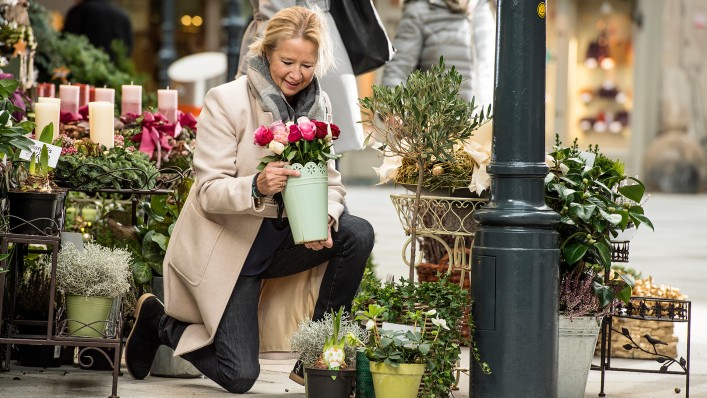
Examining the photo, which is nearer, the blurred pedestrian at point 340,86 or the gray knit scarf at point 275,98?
the gray knit scarf at point 275,98

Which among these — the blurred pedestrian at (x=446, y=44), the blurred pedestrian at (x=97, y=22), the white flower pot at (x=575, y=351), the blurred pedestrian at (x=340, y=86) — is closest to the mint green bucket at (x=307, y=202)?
the white flower pot at (x=575, y=351)

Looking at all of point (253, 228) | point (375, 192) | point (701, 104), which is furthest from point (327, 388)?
point (701, 104)

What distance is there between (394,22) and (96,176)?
59.4ft

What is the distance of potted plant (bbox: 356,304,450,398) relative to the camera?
14.6 feet

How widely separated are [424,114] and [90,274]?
1.50 metres

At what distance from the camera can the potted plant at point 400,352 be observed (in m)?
4.45

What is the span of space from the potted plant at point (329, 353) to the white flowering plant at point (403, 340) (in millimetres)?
89

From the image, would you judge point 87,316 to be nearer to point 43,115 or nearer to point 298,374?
point 298,374

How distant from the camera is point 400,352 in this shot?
4492 mm

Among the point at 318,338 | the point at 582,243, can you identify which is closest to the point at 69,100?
the point at 318,338

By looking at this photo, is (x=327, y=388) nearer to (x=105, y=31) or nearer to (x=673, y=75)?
(x=105, y=31)

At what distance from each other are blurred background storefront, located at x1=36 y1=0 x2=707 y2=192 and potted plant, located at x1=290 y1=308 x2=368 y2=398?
1649cm

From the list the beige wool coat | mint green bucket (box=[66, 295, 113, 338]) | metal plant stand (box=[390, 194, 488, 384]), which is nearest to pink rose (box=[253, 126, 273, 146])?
the beige wool coat

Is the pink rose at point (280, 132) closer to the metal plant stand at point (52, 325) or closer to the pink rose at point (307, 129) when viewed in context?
the pink rose at point (307, 129)
